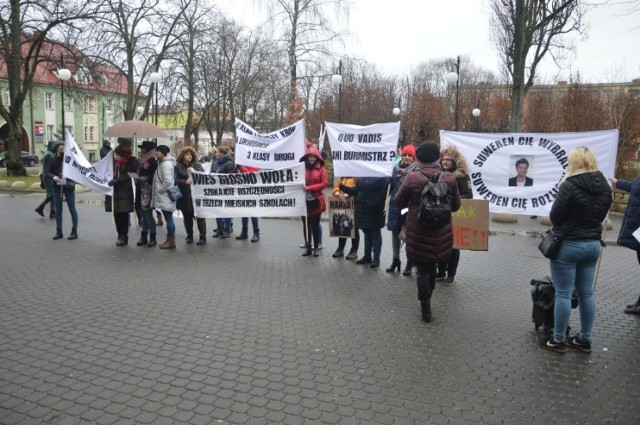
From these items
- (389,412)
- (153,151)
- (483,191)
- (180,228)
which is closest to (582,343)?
(389,412)

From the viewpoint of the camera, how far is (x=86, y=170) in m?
10.6

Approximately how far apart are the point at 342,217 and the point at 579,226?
4.91 metres

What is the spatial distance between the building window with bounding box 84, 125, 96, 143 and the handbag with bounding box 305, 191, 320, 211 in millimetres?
65387

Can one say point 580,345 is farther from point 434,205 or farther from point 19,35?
point 19,35

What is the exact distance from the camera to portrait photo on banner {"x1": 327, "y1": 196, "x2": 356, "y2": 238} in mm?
9164

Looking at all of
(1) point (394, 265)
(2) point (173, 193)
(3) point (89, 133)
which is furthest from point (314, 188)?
(3) point (89, 133)

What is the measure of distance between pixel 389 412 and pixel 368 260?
503 centimetres

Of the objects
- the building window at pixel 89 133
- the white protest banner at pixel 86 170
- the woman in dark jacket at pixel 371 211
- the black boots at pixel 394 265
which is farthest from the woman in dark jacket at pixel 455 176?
the building window at pixel 89 133

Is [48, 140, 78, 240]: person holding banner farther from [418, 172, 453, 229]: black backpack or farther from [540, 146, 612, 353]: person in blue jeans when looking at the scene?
[540, 146, 612, 353]: person in blue jeans

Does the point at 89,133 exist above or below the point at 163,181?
above

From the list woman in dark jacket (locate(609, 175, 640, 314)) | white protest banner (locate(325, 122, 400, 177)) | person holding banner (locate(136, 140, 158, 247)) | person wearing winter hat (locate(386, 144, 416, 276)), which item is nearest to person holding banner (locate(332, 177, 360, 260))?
white protest banner (locate(325, 122, 400, 177))

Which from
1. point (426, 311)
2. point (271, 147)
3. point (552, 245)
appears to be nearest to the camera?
point (552, 245)

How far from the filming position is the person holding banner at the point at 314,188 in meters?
9.34

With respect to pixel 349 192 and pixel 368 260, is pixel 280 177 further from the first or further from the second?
pixel 368 260
